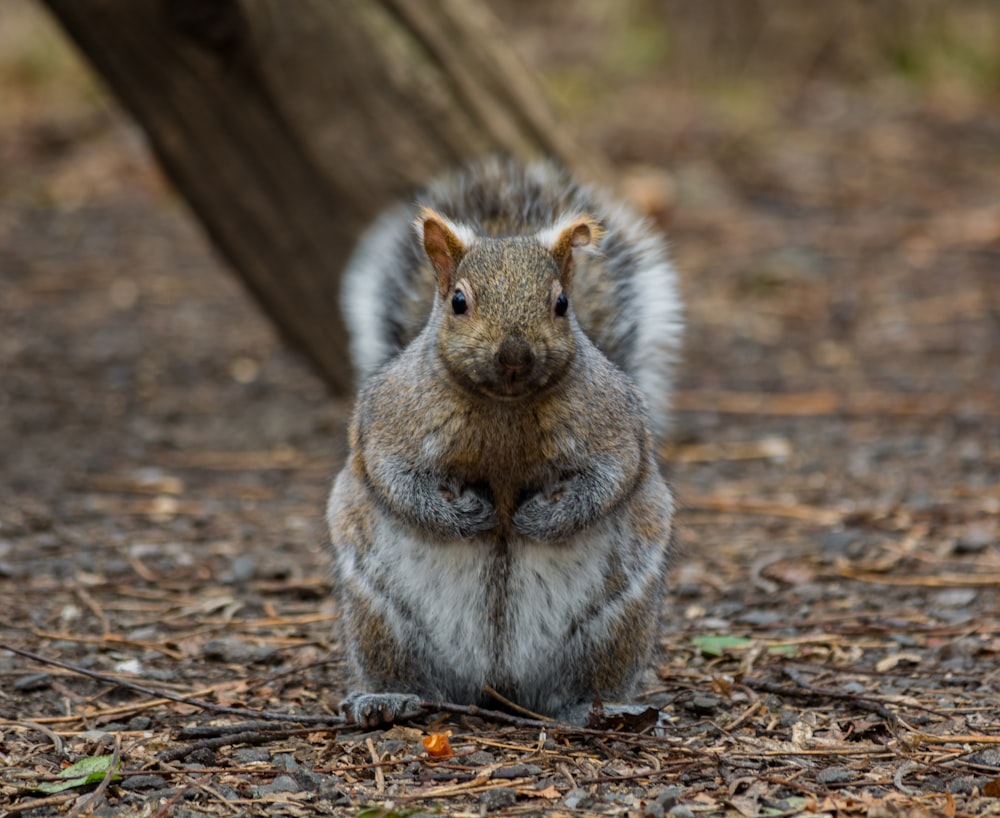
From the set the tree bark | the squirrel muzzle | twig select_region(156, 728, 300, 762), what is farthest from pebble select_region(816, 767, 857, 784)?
the tree bark

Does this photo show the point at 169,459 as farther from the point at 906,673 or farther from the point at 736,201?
the point at 736,201

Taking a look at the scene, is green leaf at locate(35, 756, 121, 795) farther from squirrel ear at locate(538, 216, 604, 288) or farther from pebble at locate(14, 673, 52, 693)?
squirrel ear at locate(538, 216, 604, 288)

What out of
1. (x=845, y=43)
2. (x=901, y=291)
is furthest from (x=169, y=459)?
(x=845, y=43)

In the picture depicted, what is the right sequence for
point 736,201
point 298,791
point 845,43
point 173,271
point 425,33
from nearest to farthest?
1. point 298,791
2. point 425,33
3. point 173,271
4. point 736,201
5. point 845,43

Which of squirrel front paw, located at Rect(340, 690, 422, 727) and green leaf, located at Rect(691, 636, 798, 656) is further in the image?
green leaf, located at Rect(691, 636, 798, 656)

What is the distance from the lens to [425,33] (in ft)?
19.2

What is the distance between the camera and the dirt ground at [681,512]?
3125mm

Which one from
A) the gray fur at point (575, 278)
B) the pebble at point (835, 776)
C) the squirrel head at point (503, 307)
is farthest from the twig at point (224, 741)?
the pebble at point (835, 776)

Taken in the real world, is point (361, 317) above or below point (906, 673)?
above

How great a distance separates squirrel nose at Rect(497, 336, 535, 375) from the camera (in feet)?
9.79

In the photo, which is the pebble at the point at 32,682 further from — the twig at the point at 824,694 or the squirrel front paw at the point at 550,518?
the twig at the point at 824,694

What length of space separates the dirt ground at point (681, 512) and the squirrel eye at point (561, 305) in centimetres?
96

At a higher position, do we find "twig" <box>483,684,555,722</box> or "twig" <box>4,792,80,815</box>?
"twig" <box>483,684,555,722</box>

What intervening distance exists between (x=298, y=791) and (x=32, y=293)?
6075 millimetres
